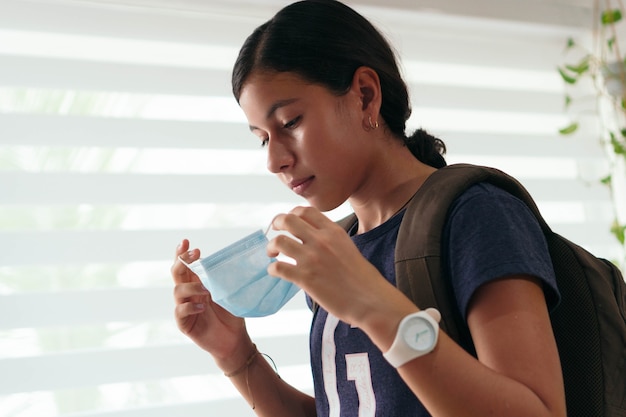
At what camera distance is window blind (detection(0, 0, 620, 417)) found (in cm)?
192

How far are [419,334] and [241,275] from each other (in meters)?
0.41

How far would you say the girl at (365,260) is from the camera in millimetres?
925

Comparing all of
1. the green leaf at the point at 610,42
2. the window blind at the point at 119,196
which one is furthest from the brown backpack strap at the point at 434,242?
the green leaf at the point at 610,42

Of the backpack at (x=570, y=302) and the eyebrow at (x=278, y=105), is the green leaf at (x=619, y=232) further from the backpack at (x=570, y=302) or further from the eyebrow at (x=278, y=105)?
the eyebrow at (x=278, y=105)

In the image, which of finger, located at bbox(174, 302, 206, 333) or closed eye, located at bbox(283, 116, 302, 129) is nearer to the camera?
closed eye, located at bbox(283, 116, 302, 129)

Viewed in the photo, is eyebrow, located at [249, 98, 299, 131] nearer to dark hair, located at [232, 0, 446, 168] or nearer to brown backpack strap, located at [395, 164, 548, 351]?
dark hair, located at [232, 0, 446, 168]

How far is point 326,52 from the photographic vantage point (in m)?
1.23

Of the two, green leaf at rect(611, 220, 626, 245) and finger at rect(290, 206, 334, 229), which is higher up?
finger at rect(290, 206, 334, 229)

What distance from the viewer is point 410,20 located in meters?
2.41

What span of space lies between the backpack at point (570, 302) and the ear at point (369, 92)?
0.22 meters

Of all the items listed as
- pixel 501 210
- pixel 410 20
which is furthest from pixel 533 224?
pixel 410 20

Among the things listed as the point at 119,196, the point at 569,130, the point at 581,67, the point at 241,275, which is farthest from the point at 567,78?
the point at 241,275

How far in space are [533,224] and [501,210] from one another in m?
0.07

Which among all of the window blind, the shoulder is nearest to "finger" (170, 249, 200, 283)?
the shoulder
